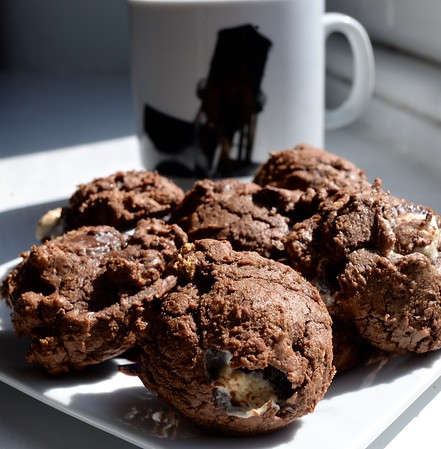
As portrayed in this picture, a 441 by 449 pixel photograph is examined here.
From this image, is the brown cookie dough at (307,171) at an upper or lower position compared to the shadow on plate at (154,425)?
upper

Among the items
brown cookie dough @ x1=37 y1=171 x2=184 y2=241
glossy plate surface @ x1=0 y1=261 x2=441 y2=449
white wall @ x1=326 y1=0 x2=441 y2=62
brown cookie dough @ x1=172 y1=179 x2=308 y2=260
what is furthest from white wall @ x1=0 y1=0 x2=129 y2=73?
glossy plate surface @ x1=0 y1=261 x2=441 y2=449

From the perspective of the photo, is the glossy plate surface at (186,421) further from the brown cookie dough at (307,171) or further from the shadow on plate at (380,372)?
the brown cookie dough at (307,171)

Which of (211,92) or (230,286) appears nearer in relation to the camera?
(230,286)

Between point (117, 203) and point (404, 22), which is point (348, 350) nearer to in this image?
point (117, 203)

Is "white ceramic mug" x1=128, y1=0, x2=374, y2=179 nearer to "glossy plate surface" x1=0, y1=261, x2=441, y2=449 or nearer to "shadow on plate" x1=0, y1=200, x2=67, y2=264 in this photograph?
"shadow on plate" x1=0, y1=200, x2=67, y2=264

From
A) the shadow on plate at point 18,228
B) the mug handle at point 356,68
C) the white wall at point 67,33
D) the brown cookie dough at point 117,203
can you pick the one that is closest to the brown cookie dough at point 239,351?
the brown cookie dough at point 117,203

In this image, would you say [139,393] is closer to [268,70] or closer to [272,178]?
[272,178]

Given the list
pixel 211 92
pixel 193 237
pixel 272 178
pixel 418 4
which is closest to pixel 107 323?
pixel 193 237
